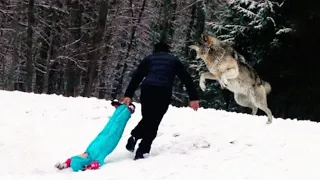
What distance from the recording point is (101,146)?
23.1 feet

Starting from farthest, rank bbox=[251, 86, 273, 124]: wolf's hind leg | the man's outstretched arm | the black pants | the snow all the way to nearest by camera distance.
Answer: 1. bbox=[251, 86, 273, 124]: wolf's hind leg
2. the man's outstretched arm
3. the black pants
4. the snow

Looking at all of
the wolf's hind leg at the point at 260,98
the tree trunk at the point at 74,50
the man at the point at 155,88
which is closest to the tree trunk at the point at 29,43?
the tree trunk at the point at 74,50

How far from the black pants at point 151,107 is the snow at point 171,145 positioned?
31 centimetres

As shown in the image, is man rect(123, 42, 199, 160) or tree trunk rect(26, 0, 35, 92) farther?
tree trunk rect(26, 0, 35, 92)

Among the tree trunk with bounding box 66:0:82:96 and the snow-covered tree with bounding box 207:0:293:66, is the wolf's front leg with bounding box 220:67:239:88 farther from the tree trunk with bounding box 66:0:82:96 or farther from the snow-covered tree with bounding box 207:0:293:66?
the tree trunk with bounding box 66:0:82:96

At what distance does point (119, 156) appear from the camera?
765 centimetres

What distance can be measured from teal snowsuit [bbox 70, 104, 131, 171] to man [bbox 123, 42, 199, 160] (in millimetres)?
234

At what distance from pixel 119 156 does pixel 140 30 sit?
80.4ft

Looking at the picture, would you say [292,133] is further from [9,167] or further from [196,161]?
[9,167]

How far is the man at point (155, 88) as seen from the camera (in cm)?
711

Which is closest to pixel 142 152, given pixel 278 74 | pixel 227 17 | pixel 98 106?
pixel 98 106

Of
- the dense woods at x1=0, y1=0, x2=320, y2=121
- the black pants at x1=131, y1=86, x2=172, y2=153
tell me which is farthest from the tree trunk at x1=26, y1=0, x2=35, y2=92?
the black pants at x1=131, y1=86, x2=172, y2=153

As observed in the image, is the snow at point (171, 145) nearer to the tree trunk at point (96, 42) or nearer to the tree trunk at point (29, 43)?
the tree trunk at point (96, 42)

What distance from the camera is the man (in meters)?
7.11
